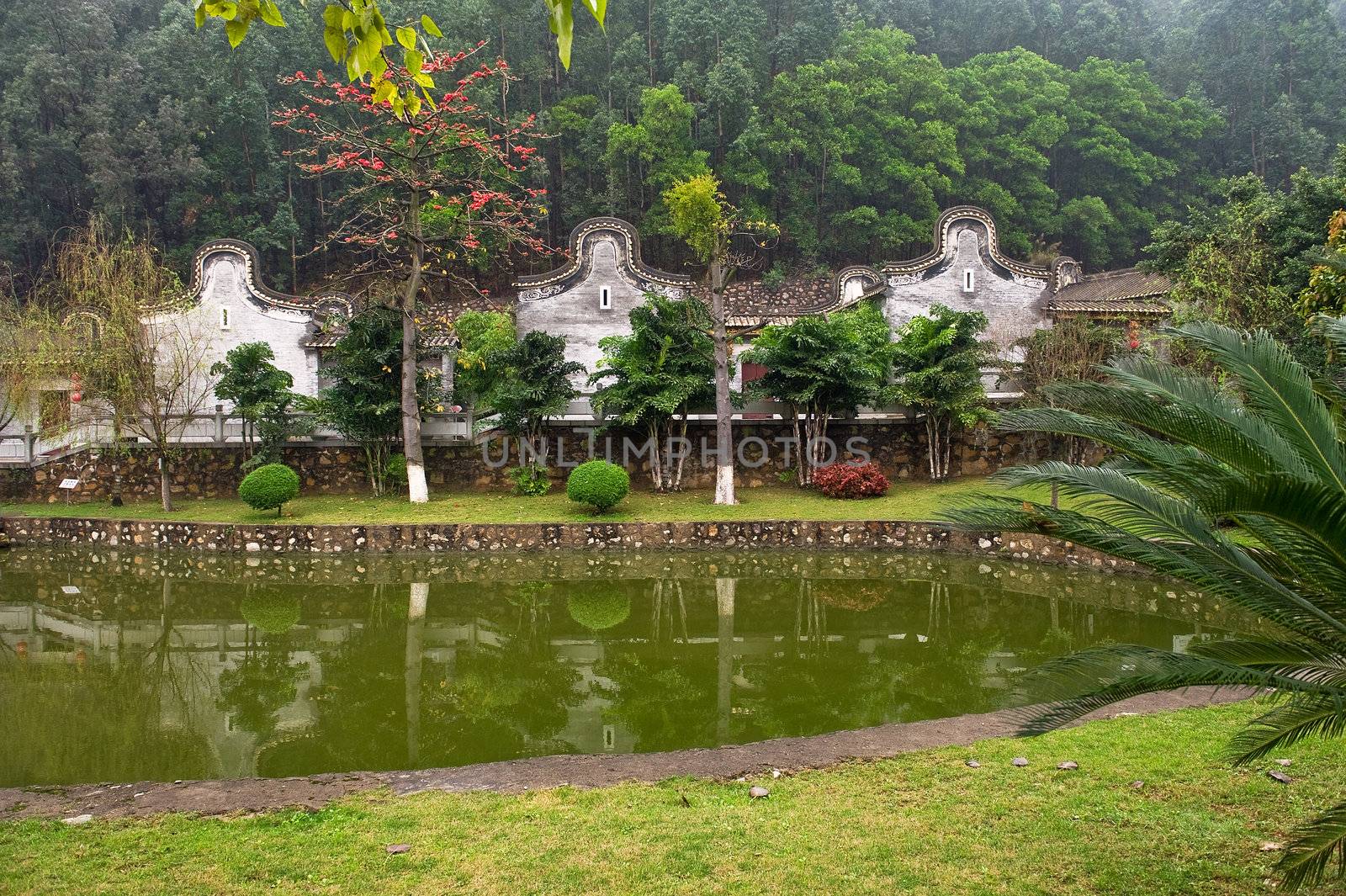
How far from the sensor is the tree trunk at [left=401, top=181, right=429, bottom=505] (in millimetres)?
16250

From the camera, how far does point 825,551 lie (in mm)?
14000

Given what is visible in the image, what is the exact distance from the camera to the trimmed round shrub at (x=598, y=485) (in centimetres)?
1497

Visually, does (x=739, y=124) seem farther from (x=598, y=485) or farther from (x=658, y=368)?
(x=598, y=485)

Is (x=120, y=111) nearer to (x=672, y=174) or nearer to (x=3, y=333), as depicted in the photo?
(x=3, y=333)

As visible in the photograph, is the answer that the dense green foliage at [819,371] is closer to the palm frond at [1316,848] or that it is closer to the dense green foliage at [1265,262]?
the dense green foliage at [1265,262]

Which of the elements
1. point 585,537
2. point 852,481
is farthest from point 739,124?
point 585,537

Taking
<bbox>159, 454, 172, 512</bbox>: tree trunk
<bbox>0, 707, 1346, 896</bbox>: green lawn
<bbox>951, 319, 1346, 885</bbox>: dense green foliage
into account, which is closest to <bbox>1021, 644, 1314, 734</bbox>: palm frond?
<bbox>951, 319, 1346, 885</bbox>: dense green foliage

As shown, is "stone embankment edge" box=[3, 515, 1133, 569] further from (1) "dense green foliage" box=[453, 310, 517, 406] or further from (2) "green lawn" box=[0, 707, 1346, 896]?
(2) "green lawn" box=[0, 707, 1346, 896]

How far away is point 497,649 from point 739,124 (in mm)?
26661

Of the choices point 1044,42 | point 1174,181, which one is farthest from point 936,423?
point 1044,42

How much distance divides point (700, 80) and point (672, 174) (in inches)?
211

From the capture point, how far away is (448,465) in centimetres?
1778

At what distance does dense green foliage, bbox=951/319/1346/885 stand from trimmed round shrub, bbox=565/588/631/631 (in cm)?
649

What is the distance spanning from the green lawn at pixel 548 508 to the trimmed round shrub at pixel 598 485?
1.02 ft
